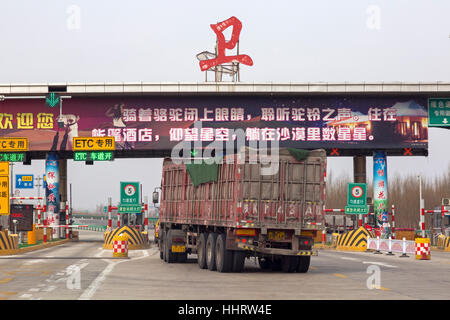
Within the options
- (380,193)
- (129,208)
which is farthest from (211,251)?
(380,193)

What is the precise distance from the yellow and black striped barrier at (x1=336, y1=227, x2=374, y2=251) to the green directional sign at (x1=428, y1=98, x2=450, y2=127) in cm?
954

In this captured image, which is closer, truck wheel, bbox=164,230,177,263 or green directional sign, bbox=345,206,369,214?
truck wheel, bbox=164,230,177,263

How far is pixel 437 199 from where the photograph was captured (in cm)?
9362

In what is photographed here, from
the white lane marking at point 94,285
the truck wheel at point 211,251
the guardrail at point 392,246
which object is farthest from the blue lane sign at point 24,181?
the truck wheel at point 211,251

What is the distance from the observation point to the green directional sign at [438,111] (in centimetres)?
4775

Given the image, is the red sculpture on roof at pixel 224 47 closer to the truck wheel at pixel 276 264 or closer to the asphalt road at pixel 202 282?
the asphalt road at pixel 202 282

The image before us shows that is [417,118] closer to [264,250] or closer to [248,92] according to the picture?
[248,92]

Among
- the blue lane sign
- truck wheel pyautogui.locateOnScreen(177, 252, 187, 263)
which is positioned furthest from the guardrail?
the blue lane sign

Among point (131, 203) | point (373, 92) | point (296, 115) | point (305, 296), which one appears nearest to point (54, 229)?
point (131, 203)

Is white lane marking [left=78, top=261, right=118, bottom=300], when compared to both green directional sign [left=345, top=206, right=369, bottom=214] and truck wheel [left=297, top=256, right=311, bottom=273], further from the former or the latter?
green directional sign [left=345, top=206, right=369, bottom=214]

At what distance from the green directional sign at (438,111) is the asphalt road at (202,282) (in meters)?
23.6

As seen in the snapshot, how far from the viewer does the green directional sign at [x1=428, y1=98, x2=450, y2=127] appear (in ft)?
157

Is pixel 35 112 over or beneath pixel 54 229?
over
